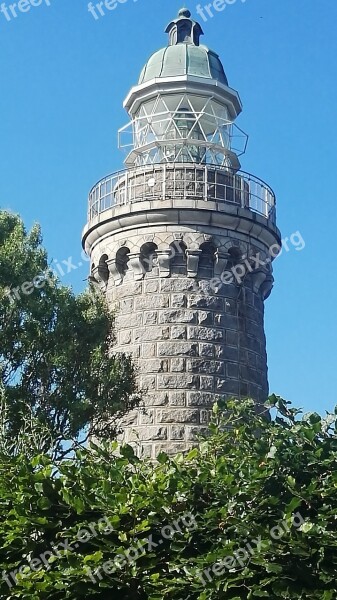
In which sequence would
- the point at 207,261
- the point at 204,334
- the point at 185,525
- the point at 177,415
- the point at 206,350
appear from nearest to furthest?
the point at 185,525, the point at 177,415, the point at 206,350, the point at 204,334, the point at 207,261

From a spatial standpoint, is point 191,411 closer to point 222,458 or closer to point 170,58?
point 222,458

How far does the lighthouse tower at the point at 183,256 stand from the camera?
20.1m

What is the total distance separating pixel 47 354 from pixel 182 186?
20.9 feet

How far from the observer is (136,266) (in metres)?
21.4

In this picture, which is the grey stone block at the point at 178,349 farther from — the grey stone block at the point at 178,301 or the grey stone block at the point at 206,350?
the grey stone block at the point at 178,301

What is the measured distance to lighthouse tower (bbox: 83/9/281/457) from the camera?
20.1 metres

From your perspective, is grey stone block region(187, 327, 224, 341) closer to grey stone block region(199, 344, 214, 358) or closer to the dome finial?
grey stone block region(199, 344, 214, 358)

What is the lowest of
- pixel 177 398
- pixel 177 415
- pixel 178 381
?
pixel 177 415

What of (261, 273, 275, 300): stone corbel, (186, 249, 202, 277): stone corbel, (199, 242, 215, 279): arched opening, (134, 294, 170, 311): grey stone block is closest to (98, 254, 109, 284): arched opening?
(134, 294, 170, 311): grey stone block

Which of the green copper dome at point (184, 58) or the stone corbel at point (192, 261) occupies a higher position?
the green copper dome at point (184, 58)

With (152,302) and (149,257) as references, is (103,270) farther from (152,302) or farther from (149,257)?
(152,302)

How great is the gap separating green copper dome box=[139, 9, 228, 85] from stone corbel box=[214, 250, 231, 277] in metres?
5.64

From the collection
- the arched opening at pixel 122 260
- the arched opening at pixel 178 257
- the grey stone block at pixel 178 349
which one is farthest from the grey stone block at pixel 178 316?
the arched opening at pixel 122 260

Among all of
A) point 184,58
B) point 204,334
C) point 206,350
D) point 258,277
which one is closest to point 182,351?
point 206,350
